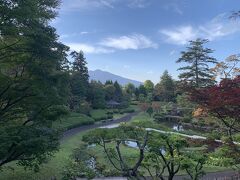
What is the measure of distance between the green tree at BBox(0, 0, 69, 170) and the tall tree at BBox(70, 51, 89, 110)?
27442 mm

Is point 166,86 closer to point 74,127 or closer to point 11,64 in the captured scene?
point 74,127

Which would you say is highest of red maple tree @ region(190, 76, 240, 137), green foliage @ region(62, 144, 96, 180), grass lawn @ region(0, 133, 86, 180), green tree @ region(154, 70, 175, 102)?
green tree @ region(154, 70, 175, 102)

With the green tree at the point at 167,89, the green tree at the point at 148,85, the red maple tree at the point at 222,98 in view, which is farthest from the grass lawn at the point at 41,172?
the green tree at the point at 148,85

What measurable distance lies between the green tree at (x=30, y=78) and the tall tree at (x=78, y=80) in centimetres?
2744

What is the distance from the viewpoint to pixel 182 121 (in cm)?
3606

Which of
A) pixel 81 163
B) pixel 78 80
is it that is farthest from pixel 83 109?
pixel 81 163

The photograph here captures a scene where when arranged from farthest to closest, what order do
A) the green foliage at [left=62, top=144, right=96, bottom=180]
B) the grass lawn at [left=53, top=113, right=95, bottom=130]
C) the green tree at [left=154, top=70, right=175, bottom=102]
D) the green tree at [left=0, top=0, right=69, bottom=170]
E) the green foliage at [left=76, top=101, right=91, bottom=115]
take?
the green tree at [left=154, top=70, right=175, bottom=102] < the green foliage at [left=76, top=101, right=91, bottom=115] < the grass lawn at [left=53, top=113, right=95, bottom=130] < the green tree at [left=0, top=0, right=69, bottom=170] < the green foliage at [left=62, top=144, right=96, bottom=180]

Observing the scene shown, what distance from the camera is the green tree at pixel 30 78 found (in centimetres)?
920

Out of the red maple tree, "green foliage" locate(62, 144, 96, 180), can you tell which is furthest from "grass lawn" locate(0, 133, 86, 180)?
the red maple tree

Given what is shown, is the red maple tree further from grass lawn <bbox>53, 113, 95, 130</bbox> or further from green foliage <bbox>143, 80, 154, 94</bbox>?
green foliage <bbox>143, 80, 154, 94</bbox>

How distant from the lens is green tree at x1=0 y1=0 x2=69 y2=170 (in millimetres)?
9203

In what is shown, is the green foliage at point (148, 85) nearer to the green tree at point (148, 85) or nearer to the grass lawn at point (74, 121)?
the green tree at point (148, 85)

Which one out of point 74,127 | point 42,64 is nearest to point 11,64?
point 42,64

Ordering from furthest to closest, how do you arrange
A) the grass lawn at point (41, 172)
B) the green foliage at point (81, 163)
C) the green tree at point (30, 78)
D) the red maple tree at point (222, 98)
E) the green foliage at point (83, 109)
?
the green foliage at point (83, 109), the grass lawn at point (41, 172), the green tree at point (30, 78), the green foliage at point (81, 163), the red maple tree at point (222, 98)
